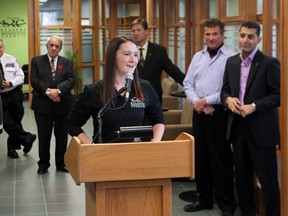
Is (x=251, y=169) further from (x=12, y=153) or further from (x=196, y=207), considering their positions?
(x=12, y=153)

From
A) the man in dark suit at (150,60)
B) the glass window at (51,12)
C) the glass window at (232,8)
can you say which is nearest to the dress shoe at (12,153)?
the man in dark suit at (150,60)

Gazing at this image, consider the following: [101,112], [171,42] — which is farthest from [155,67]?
[171,42]

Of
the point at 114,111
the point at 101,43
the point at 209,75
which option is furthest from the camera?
the point at 101,43

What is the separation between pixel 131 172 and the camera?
2818 millimetres

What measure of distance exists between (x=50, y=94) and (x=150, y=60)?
1440 millimetres

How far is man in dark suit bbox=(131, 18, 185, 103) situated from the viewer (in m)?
5.68

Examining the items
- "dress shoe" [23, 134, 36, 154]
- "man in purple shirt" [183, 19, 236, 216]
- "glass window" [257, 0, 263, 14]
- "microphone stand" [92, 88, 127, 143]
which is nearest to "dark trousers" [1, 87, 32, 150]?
"dress shoe" [23, 134, 36, 154]

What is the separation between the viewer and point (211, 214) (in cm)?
501

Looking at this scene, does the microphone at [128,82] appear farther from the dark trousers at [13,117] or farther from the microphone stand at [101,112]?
the dark trousers at [13,117]

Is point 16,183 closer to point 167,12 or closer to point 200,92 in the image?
point 200,92

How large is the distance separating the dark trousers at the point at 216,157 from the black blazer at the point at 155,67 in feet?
2.76

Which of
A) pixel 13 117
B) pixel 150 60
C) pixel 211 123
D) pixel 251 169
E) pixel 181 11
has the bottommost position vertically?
pixel 251 169

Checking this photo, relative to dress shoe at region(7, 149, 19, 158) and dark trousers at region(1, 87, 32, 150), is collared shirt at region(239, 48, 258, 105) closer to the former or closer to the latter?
dark trousers at region(1, 87, 32, 150)

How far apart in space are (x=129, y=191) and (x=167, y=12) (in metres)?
7.73
